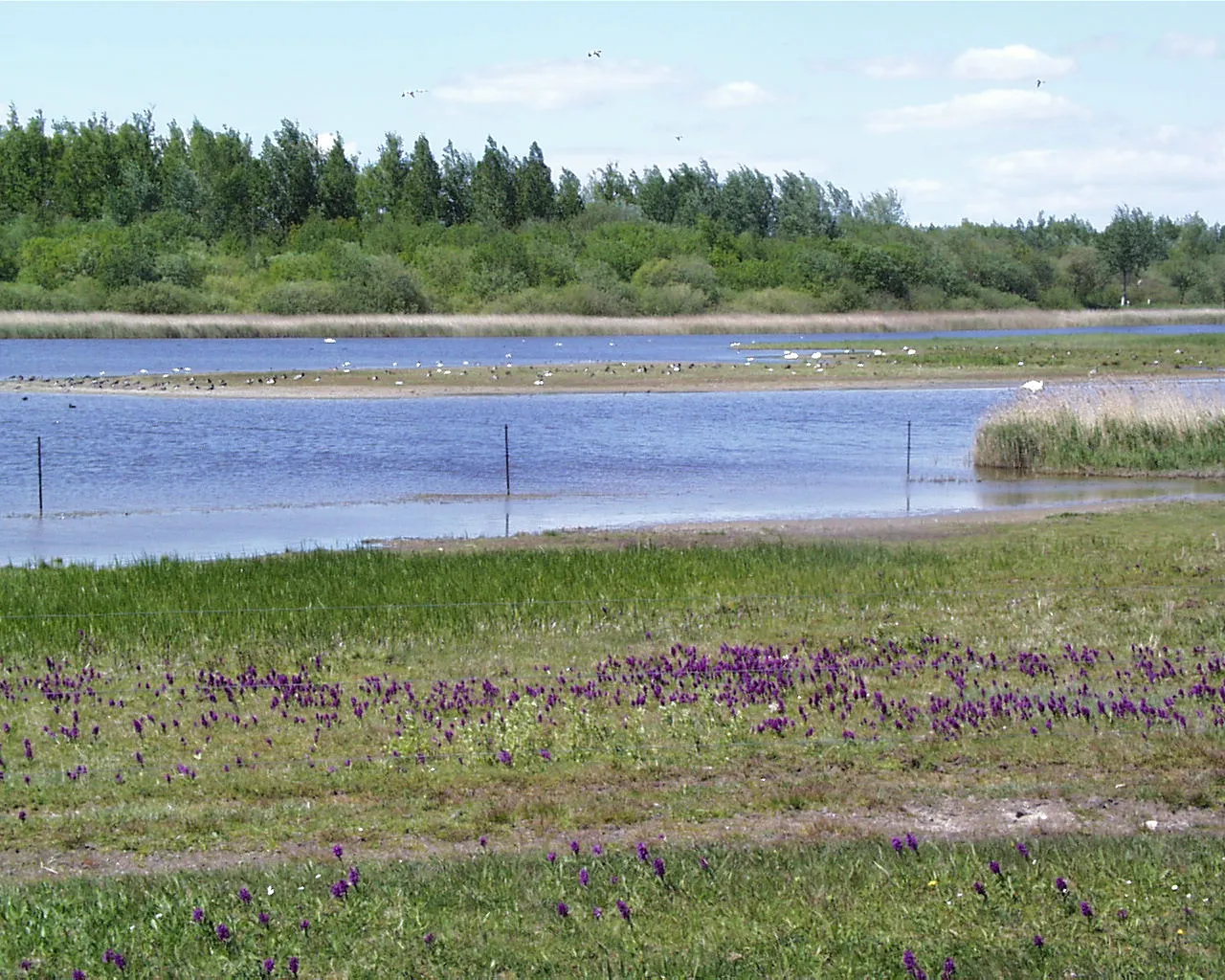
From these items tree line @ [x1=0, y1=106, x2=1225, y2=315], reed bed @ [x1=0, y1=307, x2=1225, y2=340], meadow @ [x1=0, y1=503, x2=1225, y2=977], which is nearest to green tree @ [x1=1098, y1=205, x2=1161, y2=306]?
tree line @ [x1=0, y1=106, x2=1225, y2=315]

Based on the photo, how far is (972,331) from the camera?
129875 mm

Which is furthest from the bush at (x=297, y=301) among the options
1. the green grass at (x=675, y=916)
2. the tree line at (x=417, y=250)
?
the green grass at (x=675, y=916)

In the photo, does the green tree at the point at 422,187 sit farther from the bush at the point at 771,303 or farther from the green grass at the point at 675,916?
the green grass at the point at 675,916

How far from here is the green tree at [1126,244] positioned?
607ft

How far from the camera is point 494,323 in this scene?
119 metres

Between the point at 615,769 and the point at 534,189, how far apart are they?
602ft

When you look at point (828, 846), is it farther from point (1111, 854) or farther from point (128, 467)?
point (128, 467)

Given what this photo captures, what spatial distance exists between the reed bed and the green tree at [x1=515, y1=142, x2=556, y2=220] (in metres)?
49.3

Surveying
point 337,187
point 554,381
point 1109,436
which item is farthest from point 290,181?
point 1109,436

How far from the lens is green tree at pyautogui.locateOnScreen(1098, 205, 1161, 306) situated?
185 m

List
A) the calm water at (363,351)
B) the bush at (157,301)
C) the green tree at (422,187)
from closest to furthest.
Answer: the calm water at (363,351)
the bush at (157,301)
the green tree at (422,187)

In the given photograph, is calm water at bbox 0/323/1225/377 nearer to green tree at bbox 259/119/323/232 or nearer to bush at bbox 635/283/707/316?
bush at bbox 635/283/707/316

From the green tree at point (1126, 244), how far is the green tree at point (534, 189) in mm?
66409

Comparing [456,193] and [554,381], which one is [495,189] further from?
[554,381]
